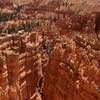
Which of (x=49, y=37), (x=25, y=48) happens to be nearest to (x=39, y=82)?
(x=25, y=48)

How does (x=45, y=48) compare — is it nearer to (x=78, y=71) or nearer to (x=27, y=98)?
(x=27, y=98)

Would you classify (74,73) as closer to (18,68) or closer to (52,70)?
(52,70)

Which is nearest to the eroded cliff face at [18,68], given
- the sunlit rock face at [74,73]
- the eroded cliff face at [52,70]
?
the eroded cliff face at [52,70]

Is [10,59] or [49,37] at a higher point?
[10,59]

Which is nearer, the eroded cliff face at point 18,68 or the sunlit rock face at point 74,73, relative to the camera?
the sunlit rock face at point 74,73

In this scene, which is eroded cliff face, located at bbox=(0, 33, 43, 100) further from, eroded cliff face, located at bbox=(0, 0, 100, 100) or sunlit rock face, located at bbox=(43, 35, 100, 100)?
sunlit rock face, located at bbox=(43, 35, 100, 100)

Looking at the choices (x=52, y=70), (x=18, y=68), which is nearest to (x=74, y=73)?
(x=52, y=70)

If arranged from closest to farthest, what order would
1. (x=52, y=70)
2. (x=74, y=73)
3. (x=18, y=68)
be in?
1. (x=74, y=73)
2. (x=18, y=68)
3. (x=52, y=70)

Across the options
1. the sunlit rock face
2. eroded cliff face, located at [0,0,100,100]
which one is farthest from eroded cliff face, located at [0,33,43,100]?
the sunlit rock face

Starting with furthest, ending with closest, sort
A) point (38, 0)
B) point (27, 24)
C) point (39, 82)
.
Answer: point (38, 0) → point (27, 24) → point (39, 82)

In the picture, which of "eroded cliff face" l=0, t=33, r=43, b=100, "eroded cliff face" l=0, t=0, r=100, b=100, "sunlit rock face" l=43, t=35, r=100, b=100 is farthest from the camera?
"eroded cliff face" l=0, t=33, r=43, b=100

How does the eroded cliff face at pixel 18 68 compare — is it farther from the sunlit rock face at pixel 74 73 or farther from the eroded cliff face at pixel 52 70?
the sunlit rock face at pixel 74 73
